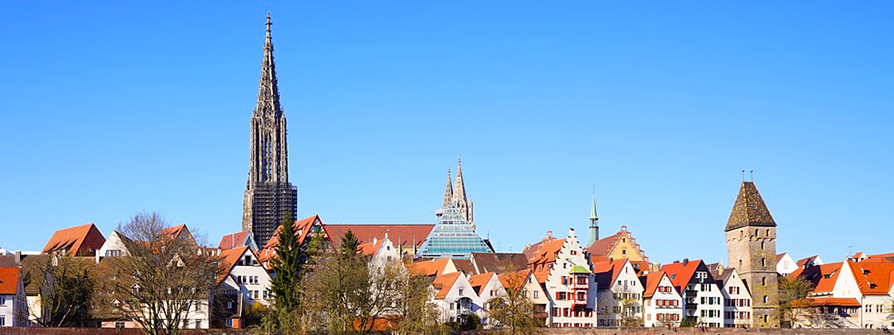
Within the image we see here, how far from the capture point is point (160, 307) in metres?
91.9

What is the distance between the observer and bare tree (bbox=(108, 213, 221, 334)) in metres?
91.6

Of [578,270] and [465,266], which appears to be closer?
[578,270]

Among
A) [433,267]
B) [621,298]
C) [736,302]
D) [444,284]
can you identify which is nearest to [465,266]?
[433,267]

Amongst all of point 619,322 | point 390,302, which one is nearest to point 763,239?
point 619,322

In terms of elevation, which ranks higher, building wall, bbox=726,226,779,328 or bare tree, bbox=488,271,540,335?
building wall, bbox=726,226,779,328

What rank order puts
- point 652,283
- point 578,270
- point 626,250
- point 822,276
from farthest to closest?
1. point 626,250
2. point 822,276
3. point 652,283
4. point 578,270

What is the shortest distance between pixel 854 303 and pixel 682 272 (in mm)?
14438

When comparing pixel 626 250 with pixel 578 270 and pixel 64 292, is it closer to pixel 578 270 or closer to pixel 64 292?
pixel 578 270

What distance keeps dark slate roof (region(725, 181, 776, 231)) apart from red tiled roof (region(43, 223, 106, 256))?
57313 mm

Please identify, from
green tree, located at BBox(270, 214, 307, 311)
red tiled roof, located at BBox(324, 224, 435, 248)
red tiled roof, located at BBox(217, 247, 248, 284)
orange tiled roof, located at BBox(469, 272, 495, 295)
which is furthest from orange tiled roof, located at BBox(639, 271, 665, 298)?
red tiled roof, located at BBox(324, 224, 435, 248)

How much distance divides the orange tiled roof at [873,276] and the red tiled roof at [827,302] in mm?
1296

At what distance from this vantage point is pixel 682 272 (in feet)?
398

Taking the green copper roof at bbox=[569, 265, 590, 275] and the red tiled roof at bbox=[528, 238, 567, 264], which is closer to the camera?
the green copper roof at bbox=[569, 265, 590, 275]

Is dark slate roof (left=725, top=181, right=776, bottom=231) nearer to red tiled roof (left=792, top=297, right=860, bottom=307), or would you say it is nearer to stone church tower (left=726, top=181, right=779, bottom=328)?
stone church tower (left=726, top=181, right=779, bottom=328)
